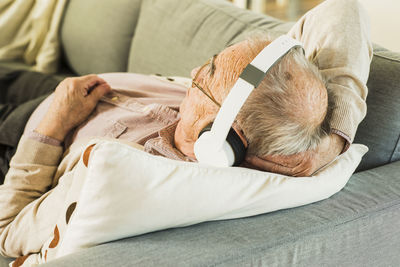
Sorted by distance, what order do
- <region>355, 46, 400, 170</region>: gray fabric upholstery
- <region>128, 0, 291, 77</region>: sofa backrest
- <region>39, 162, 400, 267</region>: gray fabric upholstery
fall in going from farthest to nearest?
1. <region>128, 0, 291, 77</region>: sofa backrest
2. <region>355, 46, 400, 170</region>: gray fabric upholstery
3. <region>39, 162, 400, 267</region>: gray fabric upholstery

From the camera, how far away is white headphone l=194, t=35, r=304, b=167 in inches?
30.4

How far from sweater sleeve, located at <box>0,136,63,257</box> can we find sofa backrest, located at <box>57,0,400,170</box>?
59 cm

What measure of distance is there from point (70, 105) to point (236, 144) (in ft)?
1.98

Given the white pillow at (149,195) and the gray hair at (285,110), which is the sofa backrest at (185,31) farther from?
the white pillow at (149,195)

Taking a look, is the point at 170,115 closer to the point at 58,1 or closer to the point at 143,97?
the point at 143,97

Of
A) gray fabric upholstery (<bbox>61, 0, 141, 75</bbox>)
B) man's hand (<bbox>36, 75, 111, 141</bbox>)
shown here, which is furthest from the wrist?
gray fabric upholstery (<bbox>61, 0, 141, 75</bbox>)

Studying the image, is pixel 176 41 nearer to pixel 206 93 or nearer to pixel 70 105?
pixel 70 105

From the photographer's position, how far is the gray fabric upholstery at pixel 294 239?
707mm

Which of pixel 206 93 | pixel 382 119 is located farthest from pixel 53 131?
pixel 382 119

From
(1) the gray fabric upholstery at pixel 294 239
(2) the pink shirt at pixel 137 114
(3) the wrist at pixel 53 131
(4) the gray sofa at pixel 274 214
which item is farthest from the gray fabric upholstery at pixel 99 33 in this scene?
(1) the gray fabric upholstery at pixel 294 239

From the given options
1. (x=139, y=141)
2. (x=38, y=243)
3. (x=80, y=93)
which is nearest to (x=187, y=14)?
(x=80, y=93)

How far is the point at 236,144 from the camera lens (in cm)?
84

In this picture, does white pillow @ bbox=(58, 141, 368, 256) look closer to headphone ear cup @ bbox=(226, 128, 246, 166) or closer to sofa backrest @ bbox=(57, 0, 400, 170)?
headphone ear cup @ bbox=(226, 128, 246, 166)

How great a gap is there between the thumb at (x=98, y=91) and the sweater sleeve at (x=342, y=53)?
0.57 meters
